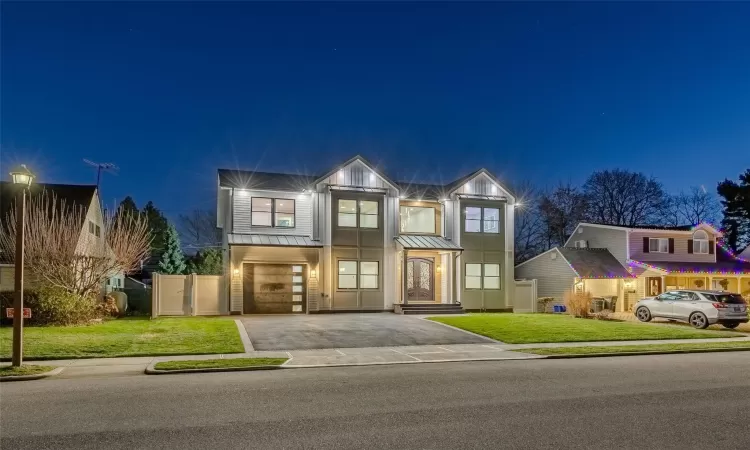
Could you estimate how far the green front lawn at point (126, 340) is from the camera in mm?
13516

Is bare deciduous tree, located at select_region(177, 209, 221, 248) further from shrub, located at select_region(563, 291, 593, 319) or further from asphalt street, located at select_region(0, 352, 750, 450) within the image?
asphalt street, located at select_region(0, 352, 750, 450)

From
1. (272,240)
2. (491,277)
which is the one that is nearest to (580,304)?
(491,277)

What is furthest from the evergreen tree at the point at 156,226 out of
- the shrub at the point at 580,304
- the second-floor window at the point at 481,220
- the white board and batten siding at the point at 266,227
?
the shrub at the point at 580,304

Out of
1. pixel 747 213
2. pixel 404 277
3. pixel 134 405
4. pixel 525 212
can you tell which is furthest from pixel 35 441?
pixel 747 213

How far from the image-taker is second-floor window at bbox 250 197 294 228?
2605 cm

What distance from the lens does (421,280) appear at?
29.0 metres

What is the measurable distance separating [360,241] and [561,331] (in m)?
11.1

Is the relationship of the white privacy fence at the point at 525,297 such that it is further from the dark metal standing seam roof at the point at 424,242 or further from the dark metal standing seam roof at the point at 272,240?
the dark metal standing seam roof at the point at 272,240

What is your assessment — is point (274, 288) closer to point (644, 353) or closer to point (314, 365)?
point (314, 365)

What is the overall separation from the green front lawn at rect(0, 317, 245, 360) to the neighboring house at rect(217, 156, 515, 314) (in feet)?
19.6

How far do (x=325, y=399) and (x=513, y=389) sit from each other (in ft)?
10.8

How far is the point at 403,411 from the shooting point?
771 cm

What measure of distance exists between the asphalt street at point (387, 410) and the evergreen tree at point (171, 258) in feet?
87.1

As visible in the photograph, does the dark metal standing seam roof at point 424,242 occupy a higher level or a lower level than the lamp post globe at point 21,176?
lower
